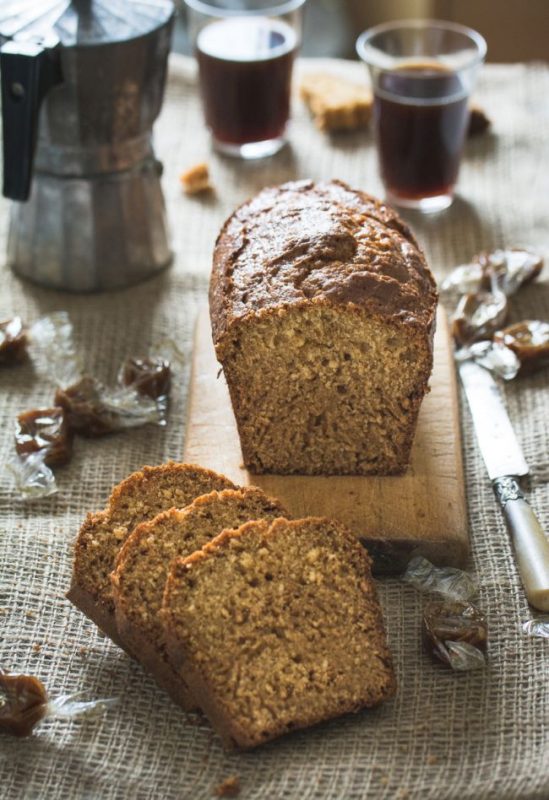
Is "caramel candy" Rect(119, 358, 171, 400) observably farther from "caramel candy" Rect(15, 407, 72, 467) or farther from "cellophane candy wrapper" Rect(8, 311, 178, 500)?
"caramel candy" Rect(15, 407, 72, 467)

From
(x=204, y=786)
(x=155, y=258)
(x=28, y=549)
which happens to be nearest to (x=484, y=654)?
(x=204, y=786)

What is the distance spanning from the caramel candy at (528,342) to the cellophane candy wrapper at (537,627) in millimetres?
947

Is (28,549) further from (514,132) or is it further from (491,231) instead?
(514,132)

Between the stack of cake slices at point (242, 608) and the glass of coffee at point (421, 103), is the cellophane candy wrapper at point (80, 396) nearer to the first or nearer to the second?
the stack of cake slices at point (242, 608)

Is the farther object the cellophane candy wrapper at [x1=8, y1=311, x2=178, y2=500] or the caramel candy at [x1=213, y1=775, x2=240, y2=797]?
the cellophane candy wrapper at [x1=8, y1=311, x2=178, y2=500]

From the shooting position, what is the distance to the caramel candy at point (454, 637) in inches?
90.5

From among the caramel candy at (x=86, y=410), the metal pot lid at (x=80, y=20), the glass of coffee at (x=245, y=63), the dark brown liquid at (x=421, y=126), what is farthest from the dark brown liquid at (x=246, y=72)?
the caramel candy at (x=86, y=410)

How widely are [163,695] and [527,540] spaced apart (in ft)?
3.07

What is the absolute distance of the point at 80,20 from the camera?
10.2 ft

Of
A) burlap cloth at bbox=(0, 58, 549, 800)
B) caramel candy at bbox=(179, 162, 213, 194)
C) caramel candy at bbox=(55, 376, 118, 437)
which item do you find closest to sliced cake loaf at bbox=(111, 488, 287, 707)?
burlap cloth at bbox=(0, 58, 549, 800)

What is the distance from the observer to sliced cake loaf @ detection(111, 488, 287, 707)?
7.19 ft

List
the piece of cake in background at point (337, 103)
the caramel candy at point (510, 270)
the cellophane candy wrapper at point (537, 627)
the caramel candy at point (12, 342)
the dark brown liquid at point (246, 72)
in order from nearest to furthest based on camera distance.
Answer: the cellophane candy wrapper at point (537, 627)
the caramel candy at point (12, 342)
the caramel candy at point (510, 270)
the dark brown liquid at point (246, 72)
the piece of cake in background at point (337, 103)

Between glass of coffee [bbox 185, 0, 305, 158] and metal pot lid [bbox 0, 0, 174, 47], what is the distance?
0.77 metres

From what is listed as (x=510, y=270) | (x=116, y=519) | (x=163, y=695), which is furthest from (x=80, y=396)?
(x=510, y=270)
